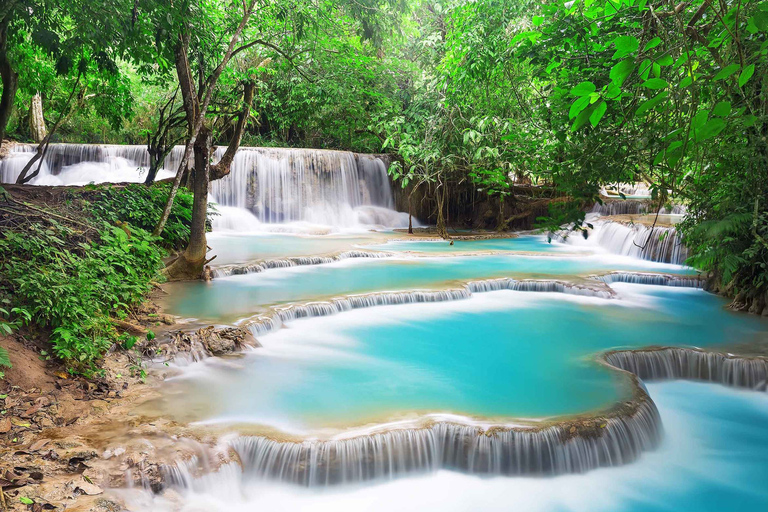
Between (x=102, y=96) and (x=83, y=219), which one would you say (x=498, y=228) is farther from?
(x=83, y=219)

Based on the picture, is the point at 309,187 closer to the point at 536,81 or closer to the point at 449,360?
the point at 536,81

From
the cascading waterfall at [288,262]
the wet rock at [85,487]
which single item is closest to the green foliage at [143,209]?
the cascading waterfall at [288,262]

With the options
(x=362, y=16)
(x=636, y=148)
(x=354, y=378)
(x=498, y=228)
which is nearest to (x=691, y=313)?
(x=636, y=148)

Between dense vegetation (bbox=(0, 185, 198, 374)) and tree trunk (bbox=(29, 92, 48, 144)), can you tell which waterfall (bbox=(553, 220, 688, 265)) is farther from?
tree trunk (bbox=(29, 92, 48, 144))

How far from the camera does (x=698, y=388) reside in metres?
5.96

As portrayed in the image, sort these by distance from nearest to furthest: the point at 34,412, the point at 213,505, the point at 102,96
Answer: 1. the point at 213,505
2. the point at 34,412
3. the point at 102,96

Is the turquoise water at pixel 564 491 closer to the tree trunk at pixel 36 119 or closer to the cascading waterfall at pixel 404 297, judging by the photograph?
the cascading waterfall at pixel 404 297

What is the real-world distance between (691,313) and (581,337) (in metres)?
2.51

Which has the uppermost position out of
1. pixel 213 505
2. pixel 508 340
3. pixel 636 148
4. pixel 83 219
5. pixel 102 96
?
pixel 102 96

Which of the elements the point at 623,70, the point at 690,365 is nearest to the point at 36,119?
the point at 690,365

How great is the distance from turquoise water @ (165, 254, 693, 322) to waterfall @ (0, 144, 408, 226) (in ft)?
24.3

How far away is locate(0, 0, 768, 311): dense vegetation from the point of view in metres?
2.34

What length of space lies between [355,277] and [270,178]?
955 cm

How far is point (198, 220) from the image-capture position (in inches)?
340
